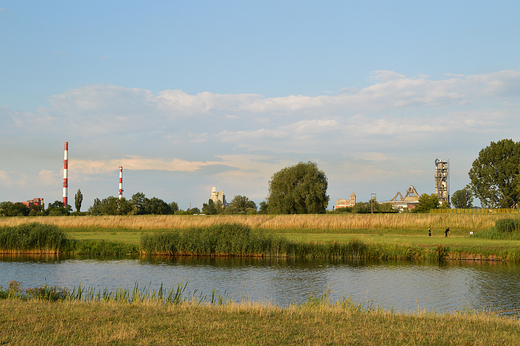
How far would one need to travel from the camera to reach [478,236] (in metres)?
43.4

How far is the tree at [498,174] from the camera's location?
8762 cm

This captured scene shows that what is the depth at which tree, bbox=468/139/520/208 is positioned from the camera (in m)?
87.6

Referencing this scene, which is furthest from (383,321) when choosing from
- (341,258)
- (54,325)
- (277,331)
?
(341,258)

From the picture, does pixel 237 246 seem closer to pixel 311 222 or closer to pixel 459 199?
pixel 311 222

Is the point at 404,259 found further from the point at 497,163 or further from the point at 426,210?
the point at 426,210

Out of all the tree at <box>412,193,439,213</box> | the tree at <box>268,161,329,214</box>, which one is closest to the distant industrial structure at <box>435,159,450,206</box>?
the tree at <box>412,193,439,213</box>

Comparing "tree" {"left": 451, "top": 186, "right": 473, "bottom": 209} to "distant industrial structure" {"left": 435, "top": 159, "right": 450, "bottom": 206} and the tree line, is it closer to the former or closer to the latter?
Result: "distant industrial structure" {"left": 435, "top": 159, "right": 450, "bottom": 206}

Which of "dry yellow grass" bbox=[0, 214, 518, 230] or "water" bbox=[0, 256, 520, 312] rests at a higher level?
"dry yellow grass" bbox=[0, 214, 518, 230]

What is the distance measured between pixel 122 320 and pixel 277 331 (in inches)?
146

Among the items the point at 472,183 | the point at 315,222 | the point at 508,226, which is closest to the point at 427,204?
the point at 472,183

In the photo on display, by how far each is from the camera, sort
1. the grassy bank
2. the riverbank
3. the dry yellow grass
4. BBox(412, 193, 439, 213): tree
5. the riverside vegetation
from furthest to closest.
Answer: BBox(412, 193, 439, 213): tree
the dry yellow grass
the riverbank
the riverside vegetation
the grassy bank

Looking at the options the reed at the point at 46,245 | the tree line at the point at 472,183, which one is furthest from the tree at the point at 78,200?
the reed at the point at 46,245

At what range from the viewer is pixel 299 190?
8531 centimetres

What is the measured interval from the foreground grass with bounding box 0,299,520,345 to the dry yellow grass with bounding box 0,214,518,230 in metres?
37.7
